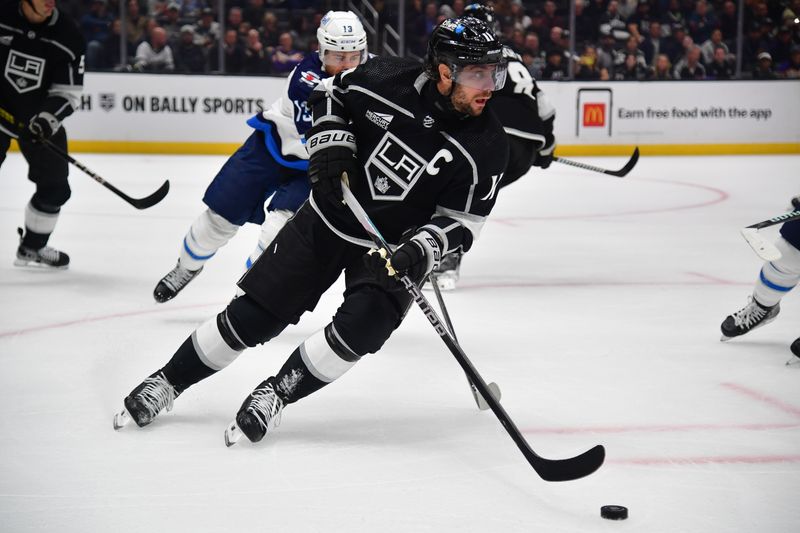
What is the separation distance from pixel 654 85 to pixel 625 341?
7041 millimetres

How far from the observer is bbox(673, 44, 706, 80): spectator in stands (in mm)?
10516

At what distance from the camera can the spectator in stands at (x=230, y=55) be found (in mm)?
9852

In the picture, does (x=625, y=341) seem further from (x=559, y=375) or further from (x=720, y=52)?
(x=720, y=52)

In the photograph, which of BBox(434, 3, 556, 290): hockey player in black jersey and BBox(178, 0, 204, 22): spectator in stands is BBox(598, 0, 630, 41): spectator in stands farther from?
BBox(434, 3, 556, 290): hockey player in black jersey

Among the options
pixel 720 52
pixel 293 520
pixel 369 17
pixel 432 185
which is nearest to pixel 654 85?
pixel 720 52

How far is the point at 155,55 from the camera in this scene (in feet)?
31.8

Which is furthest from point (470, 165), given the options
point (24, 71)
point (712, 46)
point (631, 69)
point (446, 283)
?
point (712, 46)

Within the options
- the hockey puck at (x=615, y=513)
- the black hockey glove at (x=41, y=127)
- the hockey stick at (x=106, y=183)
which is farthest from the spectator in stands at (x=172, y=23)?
the hockey puck at (x=615, y=513)

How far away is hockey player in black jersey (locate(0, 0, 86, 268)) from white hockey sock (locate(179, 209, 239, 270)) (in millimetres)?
1038

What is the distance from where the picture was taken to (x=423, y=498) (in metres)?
2.21

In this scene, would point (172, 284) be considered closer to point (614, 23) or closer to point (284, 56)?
point (284, 56)

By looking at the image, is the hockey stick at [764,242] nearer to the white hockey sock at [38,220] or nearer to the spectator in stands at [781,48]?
the white hockey sock at [38,220]

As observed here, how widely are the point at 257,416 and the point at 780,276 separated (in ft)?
6.17

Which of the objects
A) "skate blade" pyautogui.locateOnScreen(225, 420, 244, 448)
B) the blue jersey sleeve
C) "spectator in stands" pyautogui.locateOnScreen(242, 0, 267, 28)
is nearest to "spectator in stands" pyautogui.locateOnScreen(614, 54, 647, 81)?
"spectator in stands" pyautogui.locateOnScreen(242, 0, 267, 28)
